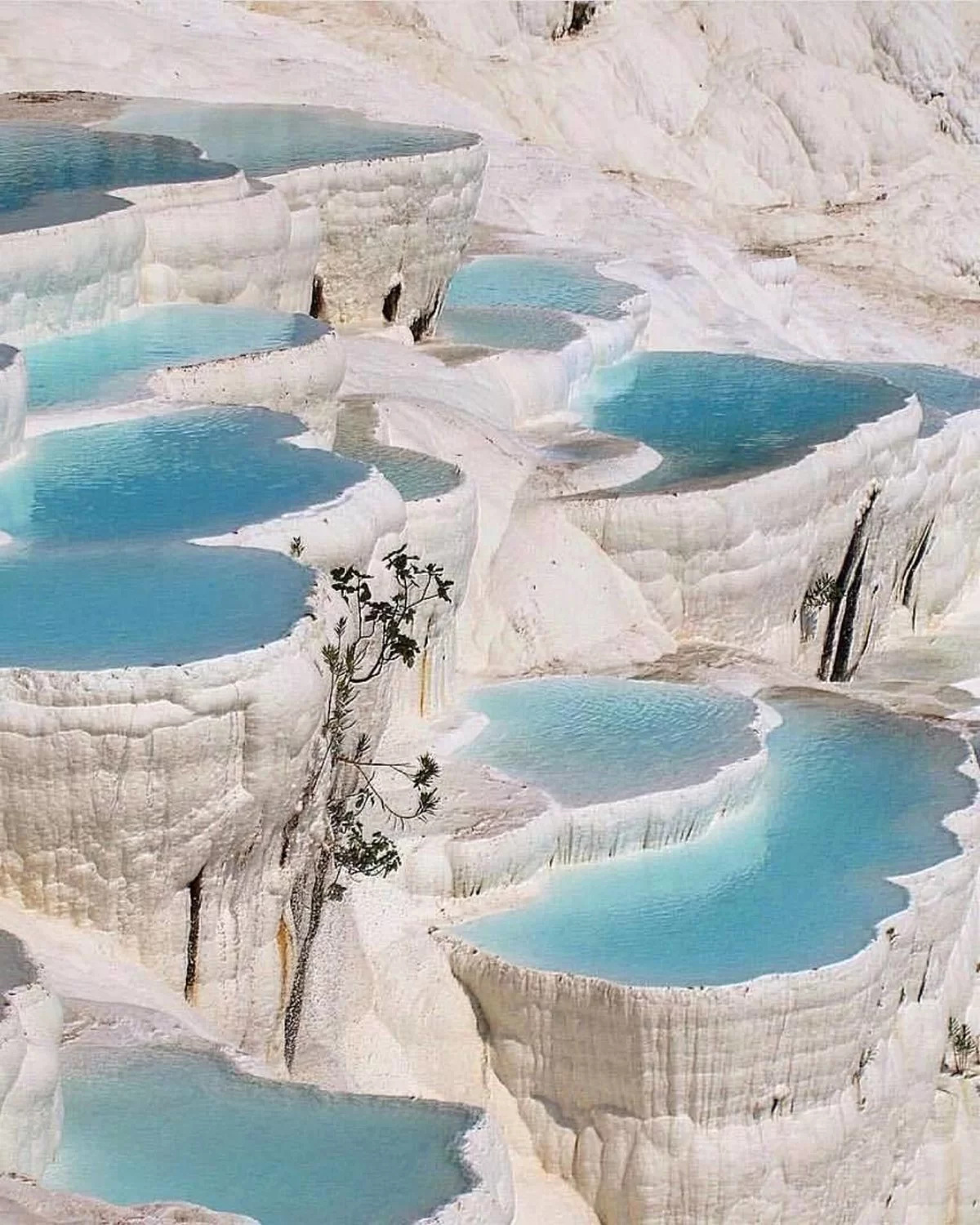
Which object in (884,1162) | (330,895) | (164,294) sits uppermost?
(164,294)

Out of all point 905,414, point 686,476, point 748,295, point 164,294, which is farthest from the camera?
point 748,295

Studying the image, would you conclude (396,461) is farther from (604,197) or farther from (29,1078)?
(604,197)

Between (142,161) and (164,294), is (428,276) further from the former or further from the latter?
(164,294)

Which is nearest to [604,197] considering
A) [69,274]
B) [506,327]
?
[506,327]

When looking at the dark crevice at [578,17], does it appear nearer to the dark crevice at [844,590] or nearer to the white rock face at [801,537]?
the white rock face at [801,537]

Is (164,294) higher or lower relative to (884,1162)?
higher

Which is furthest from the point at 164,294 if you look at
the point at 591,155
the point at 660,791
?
the point at 591,155
